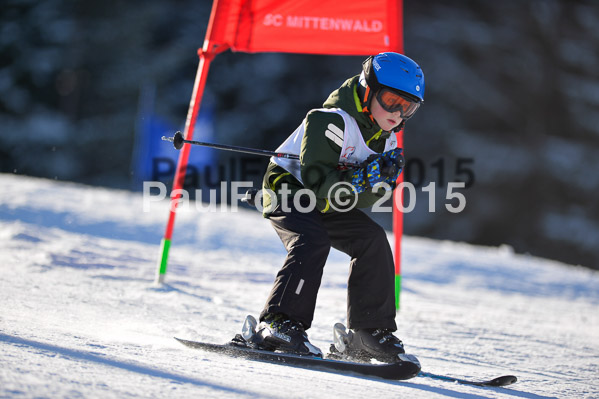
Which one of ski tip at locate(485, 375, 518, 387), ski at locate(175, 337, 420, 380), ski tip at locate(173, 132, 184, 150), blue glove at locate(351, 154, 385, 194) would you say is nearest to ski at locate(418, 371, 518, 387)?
ski tip at locate(485, 375, 518, 387)

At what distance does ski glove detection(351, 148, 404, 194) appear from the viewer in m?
2.33

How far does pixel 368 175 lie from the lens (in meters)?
2.37

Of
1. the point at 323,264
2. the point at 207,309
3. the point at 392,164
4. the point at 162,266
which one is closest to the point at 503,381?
the point at 323,264

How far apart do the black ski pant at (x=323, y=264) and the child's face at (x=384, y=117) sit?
38 cm

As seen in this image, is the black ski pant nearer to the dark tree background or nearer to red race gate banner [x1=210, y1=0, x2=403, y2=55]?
red race gate banner [x1=210, y1=0, x2=403, y2=55]

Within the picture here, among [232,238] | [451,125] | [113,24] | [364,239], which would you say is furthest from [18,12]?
[364,239]

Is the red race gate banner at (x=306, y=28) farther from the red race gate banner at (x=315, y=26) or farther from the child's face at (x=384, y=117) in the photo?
the child's face at (x=384, y=117)

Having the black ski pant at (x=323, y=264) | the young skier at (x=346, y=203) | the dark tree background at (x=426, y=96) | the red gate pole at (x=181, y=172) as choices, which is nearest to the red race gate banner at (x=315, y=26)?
the red gate pole at (x=181, y=172)

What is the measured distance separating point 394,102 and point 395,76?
3.9 inches

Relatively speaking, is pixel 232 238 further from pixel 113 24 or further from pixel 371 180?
pixel 113 24

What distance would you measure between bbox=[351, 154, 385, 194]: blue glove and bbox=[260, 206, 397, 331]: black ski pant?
0.24m

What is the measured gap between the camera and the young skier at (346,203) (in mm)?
2348

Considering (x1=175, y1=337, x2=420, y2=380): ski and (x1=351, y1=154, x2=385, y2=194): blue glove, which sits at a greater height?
(x1=351, y1=154, x2=385, y2=194): blue glove

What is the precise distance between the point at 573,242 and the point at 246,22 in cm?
1770
